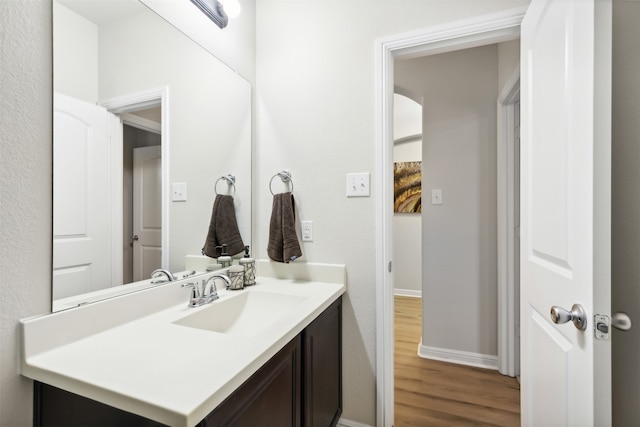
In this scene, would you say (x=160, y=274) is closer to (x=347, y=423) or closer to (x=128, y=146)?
(x=128, y=146)

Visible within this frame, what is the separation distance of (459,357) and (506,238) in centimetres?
97

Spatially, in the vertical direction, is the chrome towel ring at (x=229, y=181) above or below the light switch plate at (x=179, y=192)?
above

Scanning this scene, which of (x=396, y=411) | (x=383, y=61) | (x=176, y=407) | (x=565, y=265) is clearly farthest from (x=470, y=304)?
(x=176, y=407)

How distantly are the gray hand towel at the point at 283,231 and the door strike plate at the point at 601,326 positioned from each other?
1.13 m

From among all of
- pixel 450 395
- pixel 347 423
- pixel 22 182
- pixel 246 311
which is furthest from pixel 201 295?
pixel 450 395

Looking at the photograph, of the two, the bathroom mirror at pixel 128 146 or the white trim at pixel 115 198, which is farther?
the white trim at pixel 115 198

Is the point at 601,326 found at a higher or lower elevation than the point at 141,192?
lower

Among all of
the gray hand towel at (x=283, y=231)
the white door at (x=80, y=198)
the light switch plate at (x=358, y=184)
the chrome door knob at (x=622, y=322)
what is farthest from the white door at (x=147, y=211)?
the chrome door knob at (x=622, y=322)

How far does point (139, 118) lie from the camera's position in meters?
1.11

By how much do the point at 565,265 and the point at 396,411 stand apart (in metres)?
1.31

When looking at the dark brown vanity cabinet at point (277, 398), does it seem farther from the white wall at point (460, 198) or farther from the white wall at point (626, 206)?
the white wall at point (460, 198)

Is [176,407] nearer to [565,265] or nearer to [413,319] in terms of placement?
[565,265]

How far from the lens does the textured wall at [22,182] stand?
2.44 ft

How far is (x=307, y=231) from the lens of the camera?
163 cm
